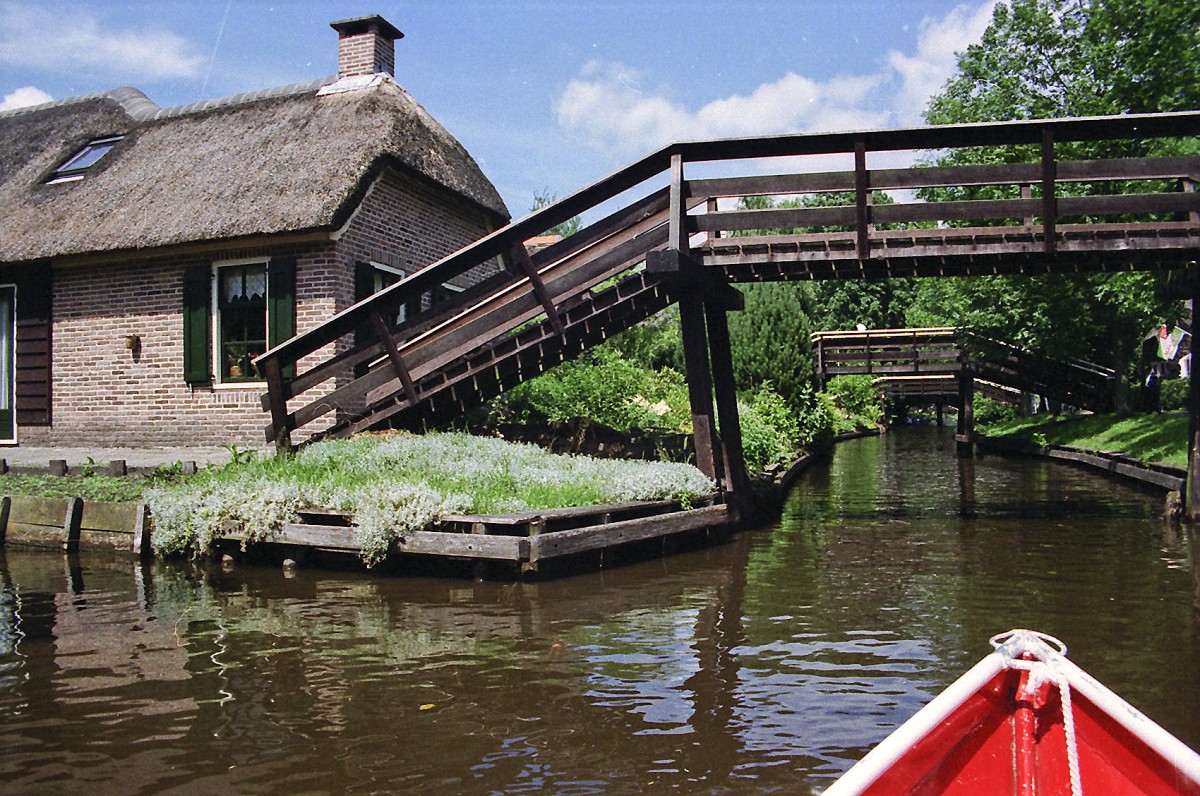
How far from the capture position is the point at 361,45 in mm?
16641

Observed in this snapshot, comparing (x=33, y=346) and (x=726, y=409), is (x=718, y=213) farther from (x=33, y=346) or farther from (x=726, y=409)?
(x=33, y=346)

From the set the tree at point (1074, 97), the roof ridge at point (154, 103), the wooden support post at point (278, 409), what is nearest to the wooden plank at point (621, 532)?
the wooden support post at point (278, 409)

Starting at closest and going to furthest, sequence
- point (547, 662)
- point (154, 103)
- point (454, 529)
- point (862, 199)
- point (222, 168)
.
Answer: point (547, 662)
point (454, 529)
point (862, 199)
point (222, 168)
point (154, 103)

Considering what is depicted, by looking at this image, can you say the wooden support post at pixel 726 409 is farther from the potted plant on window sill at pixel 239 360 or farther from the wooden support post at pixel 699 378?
the potted plant on window sill at pixel 239 360

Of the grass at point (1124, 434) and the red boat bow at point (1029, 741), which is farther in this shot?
the grass at point (1124, 434)

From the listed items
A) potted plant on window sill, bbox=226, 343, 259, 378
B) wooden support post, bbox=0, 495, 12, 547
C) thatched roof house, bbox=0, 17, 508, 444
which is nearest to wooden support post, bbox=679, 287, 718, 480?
thatched roof house, bbox=0, 17, 508, 444

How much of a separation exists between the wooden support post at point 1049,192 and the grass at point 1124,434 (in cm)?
637

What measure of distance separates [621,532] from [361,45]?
38.8 ft

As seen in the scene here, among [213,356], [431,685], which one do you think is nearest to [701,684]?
[431,685]

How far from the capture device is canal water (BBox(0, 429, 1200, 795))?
13.3 ft

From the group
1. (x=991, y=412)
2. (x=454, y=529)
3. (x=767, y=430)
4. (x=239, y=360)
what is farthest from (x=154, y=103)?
(x=991, y=412)

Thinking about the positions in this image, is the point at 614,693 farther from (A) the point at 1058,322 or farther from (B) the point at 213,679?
(A) the point at 1058,322

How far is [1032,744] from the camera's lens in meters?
2.88

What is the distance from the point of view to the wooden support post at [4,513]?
409 inches
